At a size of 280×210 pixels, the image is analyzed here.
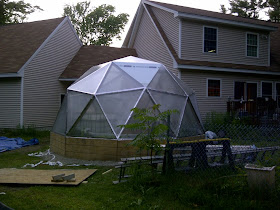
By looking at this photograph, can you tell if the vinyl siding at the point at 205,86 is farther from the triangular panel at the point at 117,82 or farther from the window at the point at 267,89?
the triangular panel at the point at 117,82

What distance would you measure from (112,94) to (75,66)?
10502mm

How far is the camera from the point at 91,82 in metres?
11.0

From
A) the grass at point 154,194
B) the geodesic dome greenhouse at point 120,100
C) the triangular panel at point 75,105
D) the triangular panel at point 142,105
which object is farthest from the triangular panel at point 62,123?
the grass at point 154,194

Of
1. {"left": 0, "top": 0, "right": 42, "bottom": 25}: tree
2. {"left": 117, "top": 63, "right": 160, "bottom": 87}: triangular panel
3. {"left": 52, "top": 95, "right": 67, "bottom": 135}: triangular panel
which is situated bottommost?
{"left": 52, "top": 95, "right": 67, "bottom": 135}: triangular panel

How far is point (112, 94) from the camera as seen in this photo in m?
10.2

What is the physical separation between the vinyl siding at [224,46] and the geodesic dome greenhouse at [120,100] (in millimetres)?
5939

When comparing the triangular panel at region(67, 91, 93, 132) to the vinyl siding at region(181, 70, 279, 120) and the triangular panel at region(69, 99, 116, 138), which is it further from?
the vinyl siding at region(181, 70, 279, 120)

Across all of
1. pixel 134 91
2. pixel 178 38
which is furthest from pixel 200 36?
A: pixel 134 91

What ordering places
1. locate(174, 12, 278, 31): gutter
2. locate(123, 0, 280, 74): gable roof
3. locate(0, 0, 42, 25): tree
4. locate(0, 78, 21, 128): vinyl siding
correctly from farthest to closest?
1. locate(0, 0, 42, 25): tree
2. locate(0, 78, 21, 128): vinyl siding
3. locate(174, 12, 278, 31): gutter
4. locate(123, 0, 280, 74): gable roof

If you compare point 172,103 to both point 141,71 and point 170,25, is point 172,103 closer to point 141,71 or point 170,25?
point 141,71

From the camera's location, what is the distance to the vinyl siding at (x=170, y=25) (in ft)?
56.3

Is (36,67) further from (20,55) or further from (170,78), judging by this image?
(170,78)

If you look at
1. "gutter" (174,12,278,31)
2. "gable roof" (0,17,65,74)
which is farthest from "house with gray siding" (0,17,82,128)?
"gutter" (174,12,278,31)

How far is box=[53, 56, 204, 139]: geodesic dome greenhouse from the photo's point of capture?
9812mm
